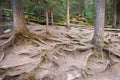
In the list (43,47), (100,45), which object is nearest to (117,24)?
(100,45)

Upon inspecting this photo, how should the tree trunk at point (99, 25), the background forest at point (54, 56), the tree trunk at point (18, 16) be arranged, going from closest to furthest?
the background forest at point (54, 56) < the tree trunk at point (18, 16) < the tree trunk at point (99, 25)

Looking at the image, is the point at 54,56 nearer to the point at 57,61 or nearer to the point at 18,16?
the point at 57,61

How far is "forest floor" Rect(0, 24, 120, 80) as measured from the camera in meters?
8.59

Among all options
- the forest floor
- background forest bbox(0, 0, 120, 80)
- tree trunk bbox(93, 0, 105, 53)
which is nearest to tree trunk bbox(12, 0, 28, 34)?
background forest bbox(0, 0, 120, 80)

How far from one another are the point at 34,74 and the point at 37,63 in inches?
27.9

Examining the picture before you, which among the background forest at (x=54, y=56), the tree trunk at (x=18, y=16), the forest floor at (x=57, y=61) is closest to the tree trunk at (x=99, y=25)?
the background forest at (x=54, y=56)

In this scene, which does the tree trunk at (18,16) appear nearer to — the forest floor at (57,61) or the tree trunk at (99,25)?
the forest floor at (57,61)

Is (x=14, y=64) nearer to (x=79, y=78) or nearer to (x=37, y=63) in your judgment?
(x=37, y=63)

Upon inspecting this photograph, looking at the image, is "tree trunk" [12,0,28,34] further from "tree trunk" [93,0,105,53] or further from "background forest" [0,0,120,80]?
"tree trunk" [93,0,105,53]

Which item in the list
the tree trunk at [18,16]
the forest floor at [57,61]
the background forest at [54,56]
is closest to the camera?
the forest floor at [57,61]

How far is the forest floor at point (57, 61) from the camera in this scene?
8.59 m

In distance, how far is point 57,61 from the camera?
974 cm

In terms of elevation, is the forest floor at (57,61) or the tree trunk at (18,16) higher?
the tree trunk at (18,16)

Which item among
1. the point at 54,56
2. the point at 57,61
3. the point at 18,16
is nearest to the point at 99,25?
the point at 54,56
